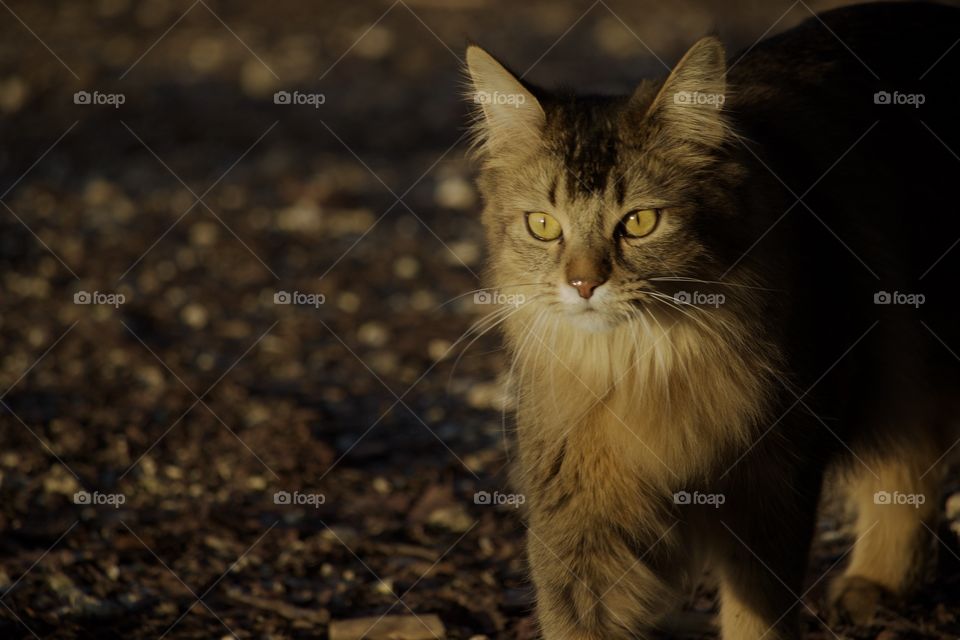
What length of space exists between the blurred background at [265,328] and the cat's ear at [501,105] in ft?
5.03

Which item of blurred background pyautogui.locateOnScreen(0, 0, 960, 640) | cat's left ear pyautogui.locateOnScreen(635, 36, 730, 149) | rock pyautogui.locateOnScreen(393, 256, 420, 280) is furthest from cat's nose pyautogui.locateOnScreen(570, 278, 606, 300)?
rock pyautogui.locateOnScreen(393, 256, 420, 280)

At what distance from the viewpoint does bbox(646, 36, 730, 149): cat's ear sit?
3143mm

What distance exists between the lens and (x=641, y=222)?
3.16 meters

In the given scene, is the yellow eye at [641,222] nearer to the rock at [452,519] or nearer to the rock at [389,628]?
the rock at [389,628]

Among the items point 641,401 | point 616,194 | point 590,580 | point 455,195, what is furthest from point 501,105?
point 455,195

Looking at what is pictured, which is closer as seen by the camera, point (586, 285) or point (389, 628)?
point (586, 285)

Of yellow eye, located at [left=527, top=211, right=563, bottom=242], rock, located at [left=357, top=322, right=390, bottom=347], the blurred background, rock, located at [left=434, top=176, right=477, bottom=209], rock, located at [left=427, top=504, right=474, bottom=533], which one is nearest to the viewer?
yellow eye, located at [left=527, top=211, right=563, bottom=242]

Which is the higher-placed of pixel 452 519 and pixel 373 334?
pixel 373 334

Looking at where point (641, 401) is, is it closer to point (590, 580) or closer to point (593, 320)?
point (593, 320)

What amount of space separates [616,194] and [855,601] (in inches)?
71.3

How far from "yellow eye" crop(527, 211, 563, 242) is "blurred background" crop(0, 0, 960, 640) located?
127cm

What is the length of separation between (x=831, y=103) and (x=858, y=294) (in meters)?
0.66

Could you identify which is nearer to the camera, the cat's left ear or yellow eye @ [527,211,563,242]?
the cat's left ear

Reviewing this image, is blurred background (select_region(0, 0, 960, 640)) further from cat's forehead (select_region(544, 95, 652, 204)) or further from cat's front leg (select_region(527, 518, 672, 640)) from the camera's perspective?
cat's forehead (select_region(544, 95, 652, 204))
